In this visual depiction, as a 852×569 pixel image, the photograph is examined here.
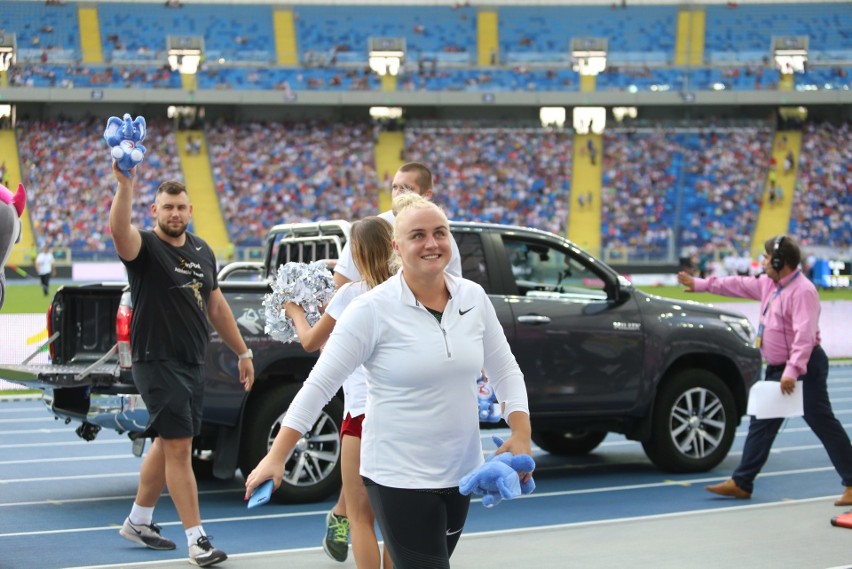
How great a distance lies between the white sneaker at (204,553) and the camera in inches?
253

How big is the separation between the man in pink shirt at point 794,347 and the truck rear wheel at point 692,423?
1.35 meters

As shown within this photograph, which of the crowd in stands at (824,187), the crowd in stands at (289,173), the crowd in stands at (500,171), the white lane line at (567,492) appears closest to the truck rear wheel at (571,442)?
the white lane line at (567,492)

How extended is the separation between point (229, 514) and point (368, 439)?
460 centimetres

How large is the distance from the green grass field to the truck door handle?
15211 mm

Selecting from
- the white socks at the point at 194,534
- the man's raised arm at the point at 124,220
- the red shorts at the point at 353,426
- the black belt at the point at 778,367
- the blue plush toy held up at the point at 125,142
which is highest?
the blue plush toy held up at the point at 125,142

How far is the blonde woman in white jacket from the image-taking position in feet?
12.7

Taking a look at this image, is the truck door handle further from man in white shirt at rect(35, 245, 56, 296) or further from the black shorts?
man in white shirt at rect(35, 245, 56, 296)

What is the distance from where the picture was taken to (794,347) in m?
8.07

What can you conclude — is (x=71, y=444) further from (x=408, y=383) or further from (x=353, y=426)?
(x=408, y=383)

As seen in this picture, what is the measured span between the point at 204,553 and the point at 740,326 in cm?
556

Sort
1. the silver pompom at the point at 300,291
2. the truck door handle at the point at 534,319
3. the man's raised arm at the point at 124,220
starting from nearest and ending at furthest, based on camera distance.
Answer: the man's raised arm at the point at 124,220 → the silver pompom at the point at 300,291 → the truck door handle at the point at 534,319

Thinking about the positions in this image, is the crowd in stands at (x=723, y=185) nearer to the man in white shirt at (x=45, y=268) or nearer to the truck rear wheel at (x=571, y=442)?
the man in white shirt at (x=45, y=268)

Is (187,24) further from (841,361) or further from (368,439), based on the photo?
(368,439)

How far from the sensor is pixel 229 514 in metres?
8.27
